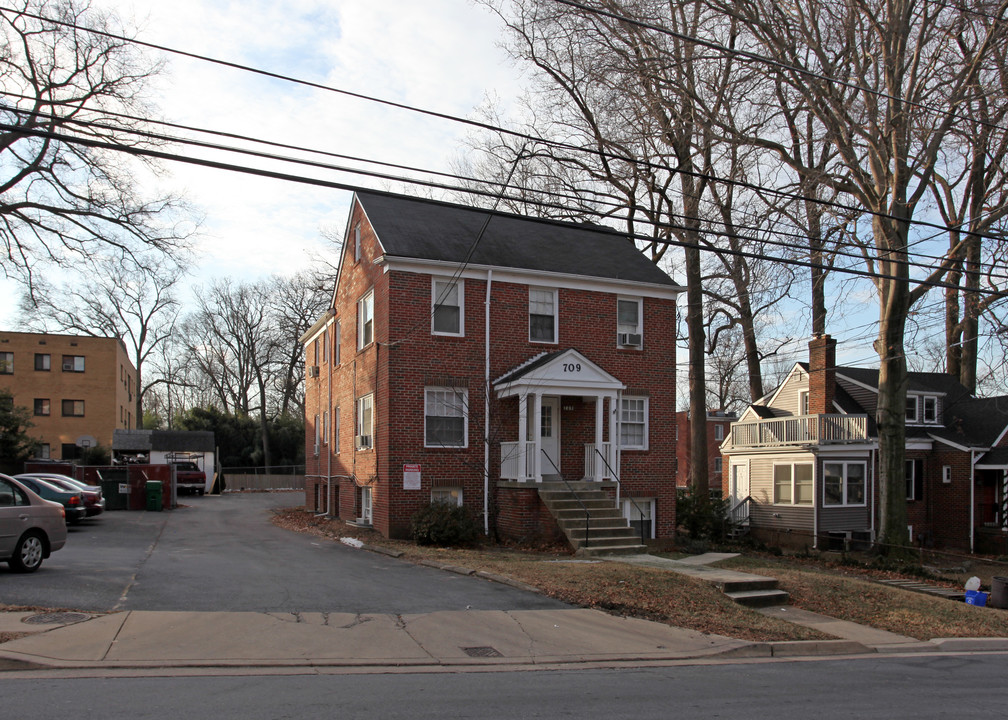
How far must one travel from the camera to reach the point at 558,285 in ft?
73.3

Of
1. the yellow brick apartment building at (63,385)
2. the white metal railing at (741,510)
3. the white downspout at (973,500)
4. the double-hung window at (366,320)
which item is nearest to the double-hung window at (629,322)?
the double-hung window at (366,320)

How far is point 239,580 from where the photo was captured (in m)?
13.2

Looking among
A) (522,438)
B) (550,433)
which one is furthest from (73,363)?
(522,438)

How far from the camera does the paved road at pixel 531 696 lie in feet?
22.2

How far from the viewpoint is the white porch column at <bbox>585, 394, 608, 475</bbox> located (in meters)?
21.0

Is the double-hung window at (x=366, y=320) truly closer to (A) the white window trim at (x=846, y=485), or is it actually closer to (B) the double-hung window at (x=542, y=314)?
(B) the double-hung window at (x=542, y=314)

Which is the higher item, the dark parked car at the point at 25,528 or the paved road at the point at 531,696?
the dark parked car at the point at 25,528

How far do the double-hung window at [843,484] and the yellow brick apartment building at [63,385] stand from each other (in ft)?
137

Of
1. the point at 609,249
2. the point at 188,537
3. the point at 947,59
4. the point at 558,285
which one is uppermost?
the point at 947,59

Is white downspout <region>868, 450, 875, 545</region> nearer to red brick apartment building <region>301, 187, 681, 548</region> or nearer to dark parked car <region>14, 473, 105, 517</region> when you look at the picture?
red brick apartment building <region>301, 187, 681, 548</region>

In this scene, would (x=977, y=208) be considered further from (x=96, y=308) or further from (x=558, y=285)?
(x=96, y=308)

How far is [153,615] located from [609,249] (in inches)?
735

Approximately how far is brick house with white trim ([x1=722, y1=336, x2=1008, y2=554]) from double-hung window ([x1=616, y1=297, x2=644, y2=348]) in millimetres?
12508

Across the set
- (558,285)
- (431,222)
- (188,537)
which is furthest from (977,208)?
(188,537)
